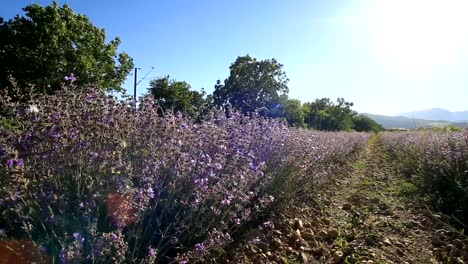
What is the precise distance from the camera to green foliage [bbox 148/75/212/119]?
4391 mm

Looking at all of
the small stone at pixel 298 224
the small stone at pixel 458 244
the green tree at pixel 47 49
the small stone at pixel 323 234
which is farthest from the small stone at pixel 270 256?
the green tree at pixel 47 49

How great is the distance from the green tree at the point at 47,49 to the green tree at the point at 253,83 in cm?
1277

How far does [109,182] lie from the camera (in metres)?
1.96

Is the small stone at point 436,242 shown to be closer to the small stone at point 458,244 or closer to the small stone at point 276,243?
the small stone at point 458,244

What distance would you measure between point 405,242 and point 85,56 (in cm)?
1961

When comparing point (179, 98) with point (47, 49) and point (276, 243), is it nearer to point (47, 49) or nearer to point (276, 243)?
point (47, 49)

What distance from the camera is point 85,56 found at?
19766mm

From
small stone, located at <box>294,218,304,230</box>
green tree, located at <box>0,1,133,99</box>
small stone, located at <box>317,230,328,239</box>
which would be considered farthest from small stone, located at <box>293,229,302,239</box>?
green tree, located at <box>0,1,133,99</box>

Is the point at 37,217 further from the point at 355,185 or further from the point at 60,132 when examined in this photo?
the point at 355,185

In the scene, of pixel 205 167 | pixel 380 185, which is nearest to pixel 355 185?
pixel 380 185

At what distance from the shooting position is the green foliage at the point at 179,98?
173 inches

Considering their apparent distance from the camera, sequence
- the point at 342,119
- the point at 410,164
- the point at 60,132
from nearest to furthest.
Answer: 1. the point at 60,132
2. the point at 410,164
3. the point at 342,119

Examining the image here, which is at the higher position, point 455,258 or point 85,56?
point 85,56

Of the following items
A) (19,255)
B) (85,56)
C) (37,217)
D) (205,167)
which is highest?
(85,56)
